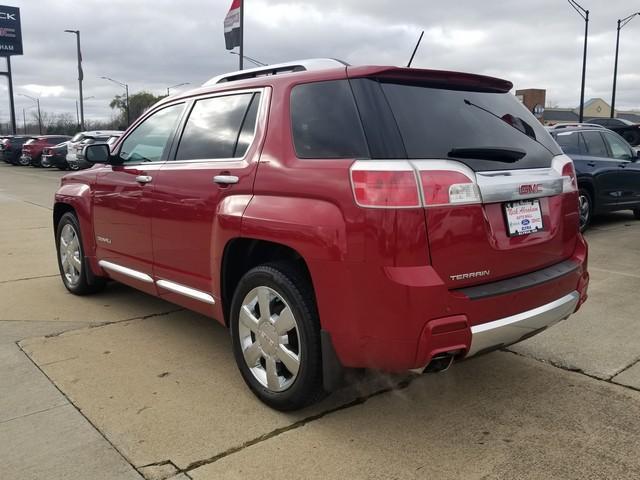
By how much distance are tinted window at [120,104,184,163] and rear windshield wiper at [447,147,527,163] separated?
7.22ft

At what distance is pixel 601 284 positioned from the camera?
229 inches

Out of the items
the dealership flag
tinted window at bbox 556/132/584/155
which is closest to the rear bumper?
tinted window at bbox 556/132/584/155

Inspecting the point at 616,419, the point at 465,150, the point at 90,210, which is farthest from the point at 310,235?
the point at 90,210

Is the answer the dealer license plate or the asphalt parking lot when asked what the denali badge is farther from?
the asphalt parking lot

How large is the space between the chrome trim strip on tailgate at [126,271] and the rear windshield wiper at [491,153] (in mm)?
2483

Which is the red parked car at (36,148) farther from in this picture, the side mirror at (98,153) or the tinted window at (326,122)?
the tinted window at (326,122)

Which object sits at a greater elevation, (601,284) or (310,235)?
(310,235)

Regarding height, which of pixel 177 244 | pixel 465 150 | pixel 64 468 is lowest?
pixel 64 468

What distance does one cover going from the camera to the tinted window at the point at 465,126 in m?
2.82

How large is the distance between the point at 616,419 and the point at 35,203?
1294 centimetres

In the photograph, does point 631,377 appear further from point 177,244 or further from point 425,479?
point 177,244

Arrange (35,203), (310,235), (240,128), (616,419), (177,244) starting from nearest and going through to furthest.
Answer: (310,235)
(616,419)
(240,128)
(177,244)
(35,203)

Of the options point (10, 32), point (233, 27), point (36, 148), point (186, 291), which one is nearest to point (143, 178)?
point (186, 291)

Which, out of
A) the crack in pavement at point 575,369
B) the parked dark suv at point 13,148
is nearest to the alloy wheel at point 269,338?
the crack in pavement at point 575,369
